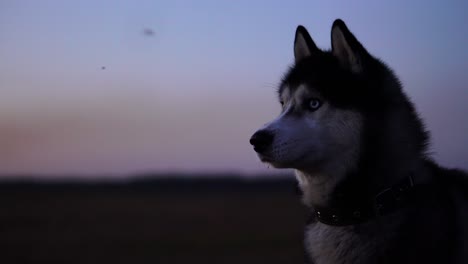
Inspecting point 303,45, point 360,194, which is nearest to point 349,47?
point 303,45

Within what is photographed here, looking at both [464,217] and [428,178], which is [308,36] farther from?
[464,217]

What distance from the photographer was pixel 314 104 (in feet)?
13.4

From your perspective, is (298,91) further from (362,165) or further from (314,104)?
(362,165)

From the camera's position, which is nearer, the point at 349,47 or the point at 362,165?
the point at 362,165

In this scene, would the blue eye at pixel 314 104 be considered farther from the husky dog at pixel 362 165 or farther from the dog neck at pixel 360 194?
the dog neck at pixel 360 194

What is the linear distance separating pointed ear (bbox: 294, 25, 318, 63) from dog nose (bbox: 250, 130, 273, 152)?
2.59 feet

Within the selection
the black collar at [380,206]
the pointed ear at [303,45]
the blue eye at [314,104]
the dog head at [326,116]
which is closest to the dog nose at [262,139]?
the dog head at [326,116]

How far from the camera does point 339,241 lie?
12.8ft

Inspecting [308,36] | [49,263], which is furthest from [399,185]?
[49,263]

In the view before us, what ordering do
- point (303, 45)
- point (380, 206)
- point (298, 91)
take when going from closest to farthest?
point (380, 206) → point (298, 91) → point (303, 45)

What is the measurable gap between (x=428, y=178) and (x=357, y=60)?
849 mm

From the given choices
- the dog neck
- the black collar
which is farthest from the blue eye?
the black collar

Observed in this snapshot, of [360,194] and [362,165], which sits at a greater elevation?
[362,165]

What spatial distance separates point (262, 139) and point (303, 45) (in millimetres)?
945
